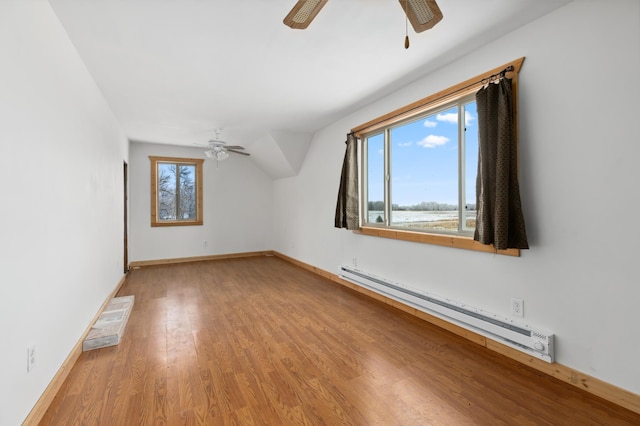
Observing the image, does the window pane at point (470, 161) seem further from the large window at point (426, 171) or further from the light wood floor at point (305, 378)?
the light wood floor at point (305, 378)

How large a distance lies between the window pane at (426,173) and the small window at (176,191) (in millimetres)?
4693

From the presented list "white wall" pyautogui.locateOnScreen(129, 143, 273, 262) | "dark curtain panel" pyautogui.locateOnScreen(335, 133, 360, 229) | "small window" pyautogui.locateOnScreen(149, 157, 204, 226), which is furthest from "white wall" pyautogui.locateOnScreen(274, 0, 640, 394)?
"small window" pyautogui.locateOnScreen(149, 157, 204, 226)

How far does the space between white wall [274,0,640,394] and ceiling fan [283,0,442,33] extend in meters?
1.09

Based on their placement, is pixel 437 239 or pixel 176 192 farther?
pixel 176 192

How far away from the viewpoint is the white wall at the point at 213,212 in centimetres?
588

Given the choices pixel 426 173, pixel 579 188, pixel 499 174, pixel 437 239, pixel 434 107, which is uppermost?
pixel 434 107

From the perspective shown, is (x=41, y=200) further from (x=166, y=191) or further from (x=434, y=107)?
(x=166, y=191)

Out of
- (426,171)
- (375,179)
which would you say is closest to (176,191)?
(375,179)

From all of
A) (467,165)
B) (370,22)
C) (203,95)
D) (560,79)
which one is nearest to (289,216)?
(203,95)

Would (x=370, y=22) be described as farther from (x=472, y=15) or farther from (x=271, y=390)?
(x=271, y=390)

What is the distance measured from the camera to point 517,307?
2.20 m

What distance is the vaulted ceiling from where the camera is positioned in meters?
1.94

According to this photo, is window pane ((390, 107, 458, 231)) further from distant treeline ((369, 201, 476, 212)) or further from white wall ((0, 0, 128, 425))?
white wall ((0, 0, 128, 425))

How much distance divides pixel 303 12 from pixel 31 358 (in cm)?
243
